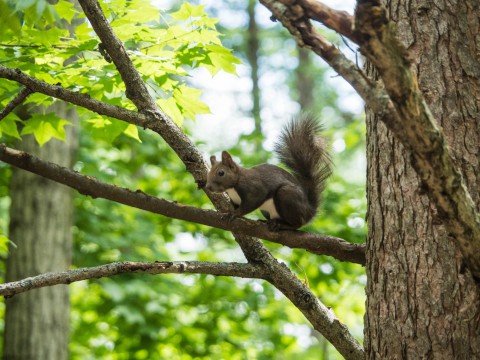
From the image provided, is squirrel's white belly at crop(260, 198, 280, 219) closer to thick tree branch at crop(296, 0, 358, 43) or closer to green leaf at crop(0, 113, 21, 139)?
green leaf at crop(0, 113, 21, 139)

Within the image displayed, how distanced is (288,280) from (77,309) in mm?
6232

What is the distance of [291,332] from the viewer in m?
7.85

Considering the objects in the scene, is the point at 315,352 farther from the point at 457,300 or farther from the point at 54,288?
the point at 457,300

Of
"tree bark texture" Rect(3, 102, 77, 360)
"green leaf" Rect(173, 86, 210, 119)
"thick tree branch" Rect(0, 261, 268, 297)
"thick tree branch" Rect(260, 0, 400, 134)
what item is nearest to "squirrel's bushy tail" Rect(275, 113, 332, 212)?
"green leaf" Rect(173, 86, 210, 119)

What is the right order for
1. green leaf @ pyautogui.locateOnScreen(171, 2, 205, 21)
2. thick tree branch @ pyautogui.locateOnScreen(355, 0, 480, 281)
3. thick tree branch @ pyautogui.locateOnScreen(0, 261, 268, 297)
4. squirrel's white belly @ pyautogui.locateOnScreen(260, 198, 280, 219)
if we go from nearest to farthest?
1. thick tree branch @ pyautogui.locateOnScreen(355, 0, 480, 281)
2. thick tree branch @ pyautogui.locateOnScreen(0, 261, 268, 297)
3. green leaf @ pyautogui.locateOnScreen(171, 2, 205, 21)
4. squirrel's white belly @ pyautogui.locateOnScreen(260, 198, 280, 219)

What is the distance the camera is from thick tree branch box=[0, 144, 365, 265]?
2.58m

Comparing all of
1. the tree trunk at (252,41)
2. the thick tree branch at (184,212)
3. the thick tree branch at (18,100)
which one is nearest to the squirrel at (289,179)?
the thick tree branch at (184,212)

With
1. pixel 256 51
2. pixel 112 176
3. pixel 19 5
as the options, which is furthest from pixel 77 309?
pixel 256 51

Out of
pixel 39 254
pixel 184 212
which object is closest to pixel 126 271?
pixel 184 212

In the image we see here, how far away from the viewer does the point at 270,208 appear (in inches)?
153

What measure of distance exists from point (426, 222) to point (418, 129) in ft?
2.21

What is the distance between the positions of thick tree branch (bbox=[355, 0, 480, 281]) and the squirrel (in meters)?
1.83

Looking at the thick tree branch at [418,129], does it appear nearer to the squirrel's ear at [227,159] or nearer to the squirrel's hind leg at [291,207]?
the squirrel's hind leg at [291,207]

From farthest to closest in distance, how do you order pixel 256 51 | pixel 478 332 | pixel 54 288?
pixel 256 51 → pixel 54 288 → pixel 478 332
